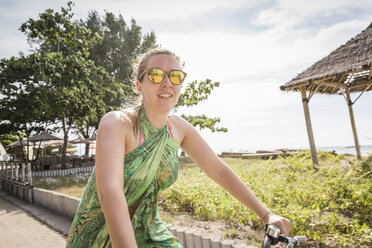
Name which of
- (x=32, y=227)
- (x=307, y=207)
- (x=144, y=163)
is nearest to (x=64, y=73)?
(x=32, y=227)

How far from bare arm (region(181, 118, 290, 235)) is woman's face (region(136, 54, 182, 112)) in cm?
Result: 36

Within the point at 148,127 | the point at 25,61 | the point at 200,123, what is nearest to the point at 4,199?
the point at 25,61

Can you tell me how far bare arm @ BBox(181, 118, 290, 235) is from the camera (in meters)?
1.58

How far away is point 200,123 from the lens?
554 inches

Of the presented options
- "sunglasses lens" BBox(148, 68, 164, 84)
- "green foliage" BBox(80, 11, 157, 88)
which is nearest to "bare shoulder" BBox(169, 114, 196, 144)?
"sunglasses lens" BBox(148, 68, 164, 84)

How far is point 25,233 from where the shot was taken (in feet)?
19.3

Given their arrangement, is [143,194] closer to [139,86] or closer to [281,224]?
[139,86]

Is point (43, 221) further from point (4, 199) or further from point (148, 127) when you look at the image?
point (148, 127)

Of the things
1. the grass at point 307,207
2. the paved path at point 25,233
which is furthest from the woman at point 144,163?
the paved path at point 25,233

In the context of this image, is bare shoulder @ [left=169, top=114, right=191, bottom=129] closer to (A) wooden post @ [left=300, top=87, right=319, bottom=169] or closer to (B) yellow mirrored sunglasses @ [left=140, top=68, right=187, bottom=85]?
(B) yellow mirrored sunglasses @ [left=140, top=68, right=187, bottom=85]

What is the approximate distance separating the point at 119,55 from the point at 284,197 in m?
23.1

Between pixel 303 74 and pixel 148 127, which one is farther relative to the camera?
pixel 303 74

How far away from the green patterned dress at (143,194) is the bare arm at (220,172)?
24 cm

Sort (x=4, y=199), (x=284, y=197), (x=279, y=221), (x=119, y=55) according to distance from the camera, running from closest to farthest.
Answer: (x=279, y=221) → (x=284, y=197) → (x=4, y=199) → (x=119, y=55)
